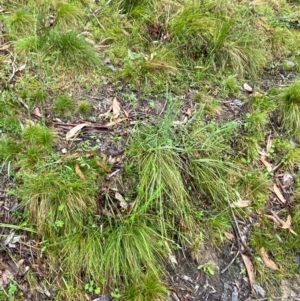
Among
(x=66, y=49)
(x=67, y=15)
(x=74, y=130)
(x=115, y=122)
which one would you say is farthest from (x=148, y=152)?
(x=67, y=15)

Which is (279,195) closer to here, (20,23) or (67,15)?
(67,15)

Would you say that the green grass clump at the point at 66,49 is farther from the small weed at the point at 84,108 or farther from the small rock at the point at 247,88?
the small rock at the point at 247,88

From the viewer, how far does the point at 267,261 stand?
2.70 meters

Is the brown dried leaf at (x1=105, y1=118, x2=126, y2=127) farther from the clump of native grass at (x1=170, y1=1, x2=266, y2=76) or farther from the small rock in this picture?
the small rock

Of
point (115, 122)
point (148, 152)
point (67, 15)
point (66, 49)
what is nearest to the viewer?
point (148, 152)

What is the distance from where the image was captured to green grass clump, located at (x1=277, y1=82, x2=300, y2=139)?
3.28 meters

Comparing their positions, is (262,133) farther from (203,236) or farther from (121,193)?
(121,193)

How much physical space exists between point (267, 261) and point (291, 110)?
1249mm

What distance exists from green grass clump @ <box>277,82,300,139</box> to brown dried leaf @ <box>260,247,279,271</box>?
3.39 ft

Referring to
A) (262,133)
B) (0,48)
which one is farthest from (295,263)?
(0,48)

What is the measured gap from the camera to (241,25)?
12.2 ft

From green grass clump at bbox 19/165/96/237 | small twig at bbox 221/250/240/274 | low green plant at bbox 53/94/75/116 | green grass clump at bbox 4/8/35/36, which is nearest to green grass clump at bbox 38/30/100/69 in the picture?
green grass clump at bbox 4/8/35/36

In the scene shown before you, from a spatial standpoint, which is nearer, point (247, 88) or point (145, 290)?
point (145, 290)

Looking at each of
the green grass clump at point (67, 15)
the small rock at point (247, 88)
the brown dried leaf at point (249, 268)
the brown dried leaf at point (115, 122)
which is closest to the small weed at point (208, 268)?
the brown dried leaf at point (249, 268)
